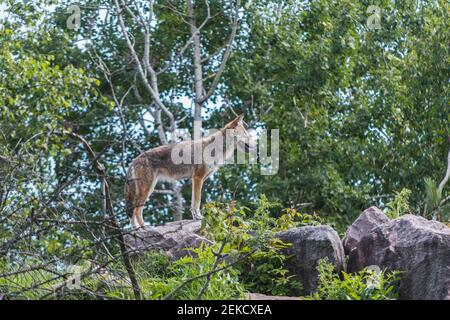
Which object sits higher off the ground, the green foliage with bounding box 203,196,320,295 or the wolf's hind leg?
the wolf's hind leg

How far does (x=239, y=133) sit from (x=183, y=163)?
52.7 inches

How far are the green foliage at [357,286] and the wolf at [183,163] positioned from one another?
4374 millimetres

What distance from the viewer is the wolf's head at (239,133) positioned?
17.8 metres

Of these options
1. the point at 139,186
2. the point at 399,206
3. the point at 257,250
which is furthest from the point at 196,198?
the point at 257,250

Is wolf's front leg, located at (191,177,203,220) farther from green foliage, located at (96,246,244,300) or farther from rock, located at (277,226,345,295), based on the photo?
rock, located at (277,226,345,295)

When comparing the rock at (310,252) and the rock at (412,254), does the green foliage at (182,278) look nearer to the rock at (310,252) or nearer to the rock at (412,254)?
the rock at (310,252)

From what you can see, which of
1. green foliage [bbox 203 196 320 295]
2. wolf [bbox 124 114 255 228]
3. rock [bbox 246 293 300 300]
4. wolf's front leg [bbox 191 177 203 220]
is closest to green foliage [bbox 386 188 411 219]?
green foliage [bbox 203 196 320 295]

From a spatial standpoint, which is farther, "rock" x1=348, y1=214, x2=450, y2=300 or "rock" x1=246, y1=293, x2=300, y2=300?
"rock" x1=246, y1=293, x2=300, y2=300

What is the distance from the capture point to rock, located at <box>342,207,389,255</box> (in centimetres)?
1301

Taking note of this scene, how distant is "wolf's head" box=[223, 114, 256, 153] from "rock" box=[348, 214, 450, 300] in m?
5.48

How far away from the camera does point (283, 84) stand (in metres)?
27.8

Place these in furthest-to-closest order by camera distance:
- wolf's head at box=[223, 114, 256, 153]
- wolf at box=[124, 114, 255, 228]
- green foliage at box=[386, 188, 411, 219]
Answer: wolf's head at box=[223, 114, 256, 153]
wolf at box=[124, 114, 255, 228]
green foliage at box=[386, 188, 411, 219]

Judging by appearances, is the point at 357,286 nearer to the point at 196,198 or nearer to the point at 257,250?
the point at 257,250

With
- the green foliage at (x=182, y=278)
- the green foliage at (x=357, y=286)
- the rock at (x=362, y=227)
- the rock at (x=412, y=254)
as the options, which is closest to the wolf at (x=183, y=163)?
the green foliage at (x=182, y=278)
